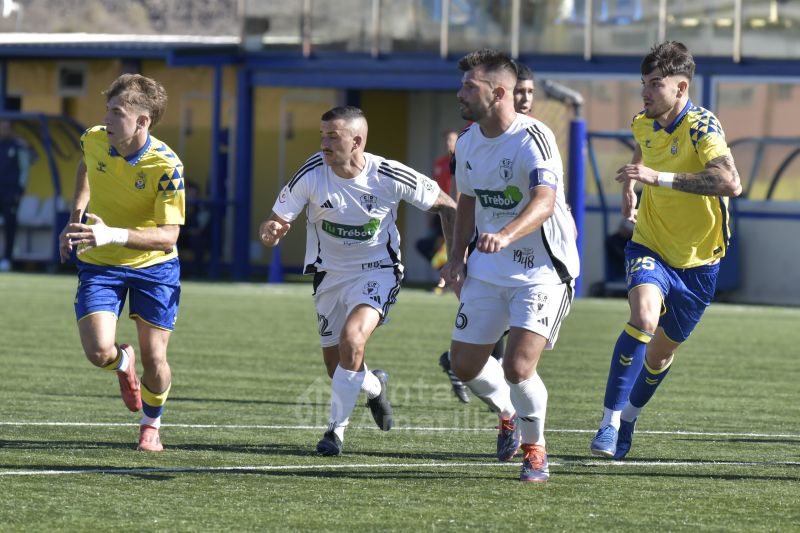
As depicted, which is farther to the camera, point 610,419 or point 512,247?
point 610,419

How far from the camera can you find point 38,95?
2866 cm

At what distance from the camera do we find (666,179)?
24.7 feet

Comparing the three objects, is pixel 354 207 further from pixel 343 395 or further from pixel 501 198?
pixel 501 198

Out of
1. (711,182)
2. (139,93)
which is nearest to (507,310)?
(711,182)

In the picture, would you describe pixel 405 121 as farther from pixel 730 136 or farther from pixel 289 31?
pixel 730 136

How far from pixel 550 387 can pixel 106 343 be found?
4.48m

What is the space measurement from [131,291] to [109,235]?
2.69ft

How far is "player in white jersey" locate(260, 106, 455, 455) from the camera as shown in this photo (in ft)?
26.8

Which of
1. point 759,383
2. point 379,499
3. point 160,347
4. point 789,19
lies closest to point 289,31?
point 789,19

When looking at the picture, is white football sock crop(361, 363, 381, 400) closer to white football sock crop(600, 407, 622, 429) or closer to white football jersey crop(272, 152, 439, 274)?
white football jersey crop(272, 152, 439, 274)

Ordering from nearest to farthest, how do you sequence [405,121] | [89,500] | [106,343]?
[89,500] → [106,343] → [405,121]

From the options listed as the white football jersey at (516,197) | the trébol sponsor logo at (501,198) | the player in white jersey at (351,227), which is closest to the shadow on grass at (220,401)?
the player in white jersey at (351,227)

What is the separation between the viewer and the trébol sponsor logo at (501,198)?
729 cm

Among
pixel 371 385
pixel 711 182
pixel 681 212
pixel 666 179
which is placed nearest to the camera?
pixel 666 179
